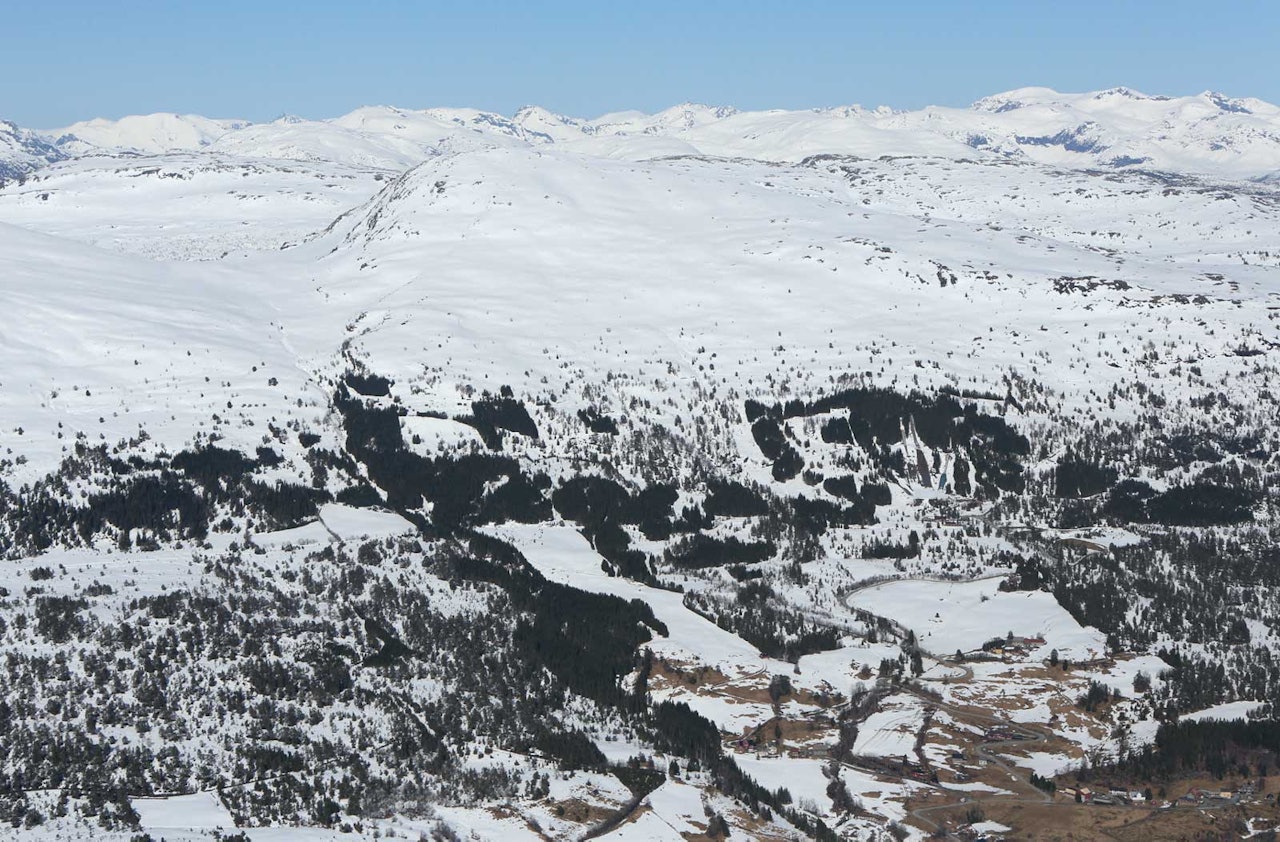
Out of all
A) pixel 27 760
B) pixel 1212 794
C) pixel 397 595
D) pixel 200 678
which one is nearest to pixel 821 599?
pixel 397 595

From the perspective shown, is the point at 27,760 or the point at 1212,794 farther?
the point at 1212,794

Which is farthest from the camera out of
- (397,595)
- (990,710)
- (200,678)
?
(397,595)

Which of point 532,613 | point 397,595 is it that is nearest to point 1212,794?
point 532,613

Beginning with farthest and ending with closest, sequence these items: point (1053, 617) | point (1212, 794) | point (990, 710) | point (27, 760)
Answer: point (1053, 617) → point (990, 710) → point (1212, 794) → point (27, 760)

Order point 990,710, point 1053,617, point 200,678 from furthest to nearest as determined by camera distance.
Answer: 1. point 1053,617
2. point 990,710
3. point 200,678

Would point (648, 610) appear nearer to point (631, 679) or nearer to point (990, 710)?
point (631, 679)

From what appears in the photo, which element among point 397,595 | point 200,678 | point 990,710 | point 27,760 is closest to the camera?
point 27,760

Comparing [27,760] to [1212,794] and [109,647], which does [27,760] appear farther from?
[1212,794]

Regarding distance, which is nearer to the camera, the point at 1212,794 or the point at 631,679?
the point at 1212,794

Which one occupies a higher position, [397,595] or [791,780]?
[397,595]
